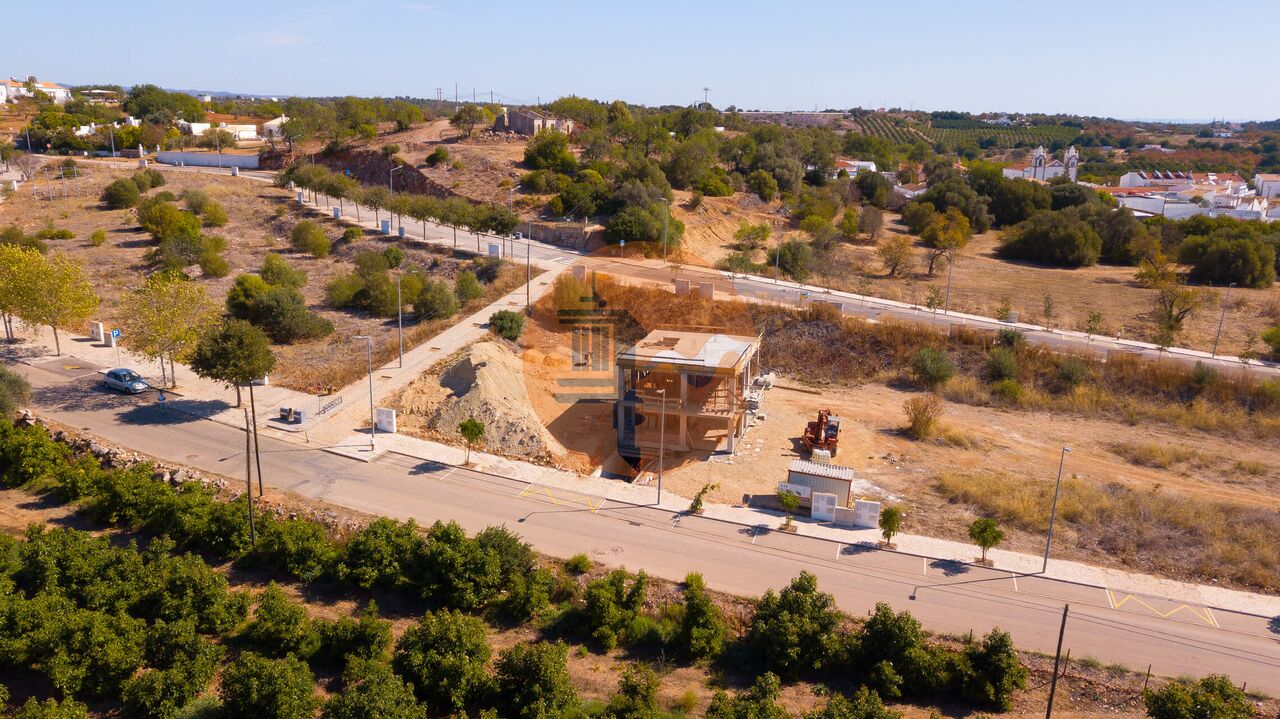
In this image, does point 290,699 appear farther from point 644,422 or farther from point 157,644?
point 644,422

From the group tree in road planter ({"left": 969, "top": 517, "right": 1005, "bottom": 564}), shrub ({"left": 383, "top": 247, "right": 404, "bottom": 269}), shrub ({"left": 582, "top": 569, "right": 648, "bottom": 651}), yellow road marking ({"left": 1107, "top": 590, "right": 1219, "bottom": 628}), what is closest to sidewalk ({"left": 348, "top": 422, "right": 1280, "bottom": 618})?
yellow road marking ({"left": 1107, "top": 590, "right": 1219, "bottom": 628})

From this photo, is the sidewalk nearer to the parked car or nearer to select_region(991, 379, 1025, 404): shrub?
the parked car

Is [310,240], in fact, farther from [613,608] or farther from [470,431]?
[613,608]

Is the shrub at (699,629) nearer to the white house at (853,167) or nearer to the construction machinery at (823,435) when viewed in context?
the construction machinery at (823,435)

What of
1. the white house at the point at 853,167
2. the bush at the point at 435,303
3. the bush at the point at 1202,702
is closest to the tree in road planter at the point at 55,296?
the bush at the point at 435,303

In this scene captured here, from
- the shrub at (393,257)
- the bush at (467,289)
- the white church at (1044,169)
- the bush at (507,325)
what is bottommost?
the bush at (507,325)

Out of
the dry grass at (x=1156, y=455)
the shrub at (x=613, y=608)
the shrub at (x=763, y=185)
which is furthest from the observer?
the shrub at (x=763, y=185)

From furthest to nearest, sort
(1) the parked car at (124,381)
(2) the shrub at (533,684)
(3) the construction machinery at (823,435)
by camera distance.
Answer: (1) the parked car at (124,381), (3) the construction machinery at (823,435), (2) the shrub at (533,684)
